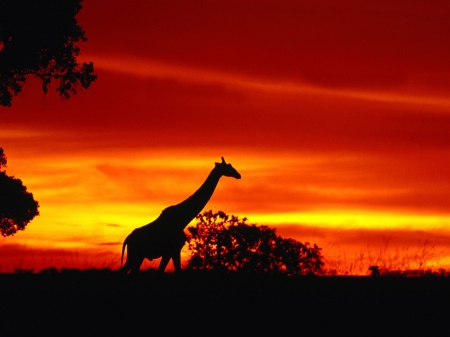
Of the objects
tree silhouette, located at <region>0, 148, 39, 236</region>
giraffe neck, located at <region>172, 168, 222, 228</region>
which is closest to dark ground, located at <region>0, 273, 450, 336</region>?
giraffe neck, located at <region>172, 168, 222, 228</region>

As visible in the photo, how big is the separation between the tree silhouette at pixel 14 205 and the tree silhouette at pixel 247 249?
48.7 feet

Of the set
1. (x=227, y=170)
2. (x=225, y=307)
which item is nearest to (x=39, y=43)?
(x=227, y=170)

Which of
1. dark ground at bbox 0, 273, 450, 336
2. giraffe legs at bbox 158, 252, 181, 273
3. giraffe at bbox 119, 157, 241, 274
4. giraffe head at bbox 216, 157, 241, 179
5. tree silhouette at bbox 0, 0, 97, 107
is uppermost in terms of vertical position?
tree silhouette at bbox 0, 0, 97, 107

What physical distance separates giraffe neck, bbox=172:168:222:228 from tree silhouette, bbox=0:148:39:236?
21242 millimetres

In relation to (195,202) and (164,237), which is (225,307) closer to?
(164,237)

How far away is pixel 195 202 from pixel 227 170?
2013 millimetres

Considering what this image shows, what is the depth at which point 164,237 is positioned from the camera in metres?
19.2

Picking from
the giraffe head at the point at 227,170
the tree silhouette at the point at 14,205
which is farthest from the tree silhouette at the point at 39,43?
the tree silhouette at the point at 14,205

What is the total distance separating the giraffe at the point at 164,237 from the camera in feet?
63.2

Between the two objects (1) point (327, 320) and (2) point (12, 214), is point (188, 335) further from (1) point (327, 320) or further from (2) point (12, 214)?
(2) point (12, 214)

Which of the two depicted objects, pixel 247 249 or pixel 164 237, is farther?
pixel 247 249

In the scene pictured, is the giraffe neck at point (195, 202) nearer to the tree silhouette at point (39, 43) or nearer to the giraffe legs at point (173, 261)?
the giraffe legs at point (173, 261)

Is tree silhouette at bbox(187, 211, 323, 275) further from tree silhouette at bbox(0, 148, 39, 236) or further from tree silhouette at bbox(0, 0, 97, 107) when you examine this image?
tree silhouette at bbox(0, 148, 39, 236)

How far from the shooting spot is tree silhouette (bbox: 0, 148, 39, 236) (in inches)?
1630
